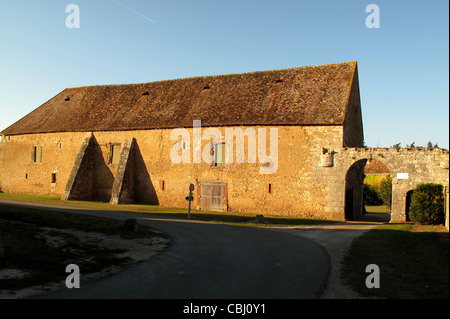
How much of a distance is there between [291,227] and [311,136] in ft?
24.1

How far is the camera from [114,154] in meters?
29.4

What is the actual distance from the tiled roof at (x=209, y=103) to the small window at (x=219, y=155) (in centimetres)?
159

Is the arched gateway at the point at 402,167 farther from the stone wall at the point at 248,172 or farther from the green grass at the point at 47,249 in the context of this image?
the green grass at the point at 47,249

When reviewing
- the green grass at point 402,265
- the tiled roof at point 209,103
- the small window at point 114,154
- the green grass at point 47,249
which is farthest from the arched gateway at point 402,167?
the small window at point 114,154

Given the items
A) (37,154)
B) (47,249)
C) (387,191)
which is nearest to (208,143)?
(47,249)

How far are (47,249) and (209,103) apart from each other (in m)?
18.7

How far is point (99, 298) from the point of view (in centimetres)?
671

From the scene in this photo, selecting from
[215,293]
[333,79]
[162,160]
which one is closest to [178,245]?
[215,293]

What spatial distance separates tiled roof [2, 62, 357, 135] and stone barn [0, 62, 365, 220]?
0.09 meters

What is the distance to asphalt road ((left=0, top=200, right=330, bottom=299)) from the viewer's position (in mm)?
6938

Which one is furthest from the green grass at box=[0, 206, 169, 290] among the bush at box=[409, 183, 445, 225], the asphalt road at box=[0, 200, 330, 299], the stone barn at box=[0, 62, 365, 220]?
the bush at box=[409, 183, 445, 225]

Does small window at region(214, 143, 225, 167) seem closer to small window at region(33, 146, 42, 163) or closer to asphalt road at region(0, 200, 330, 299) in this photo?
asphalt road at region(0, 200, 330, 299)
